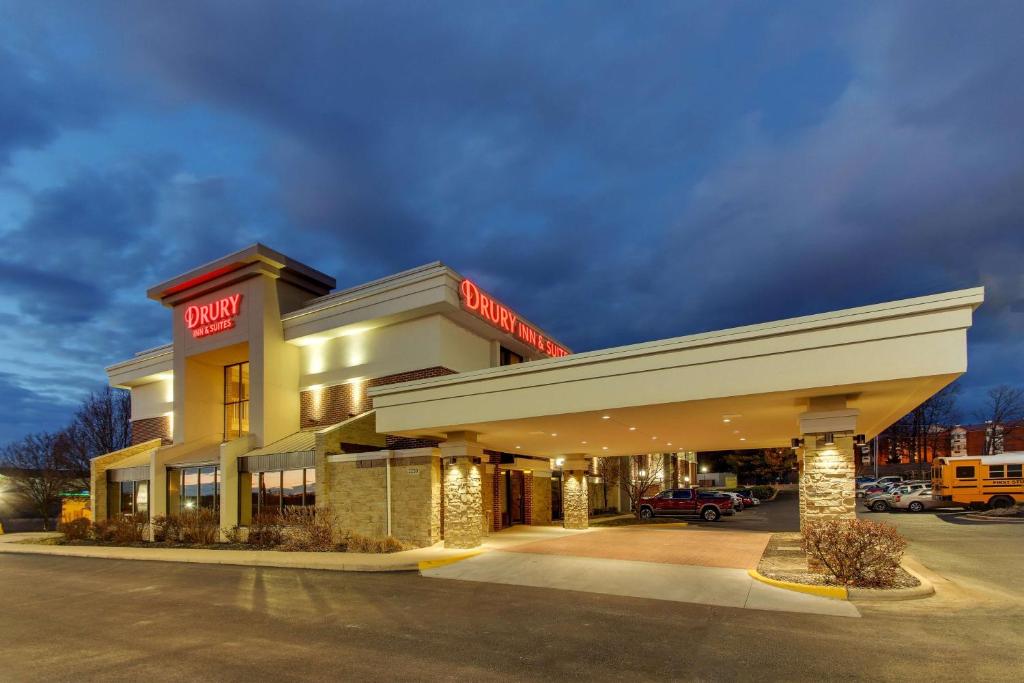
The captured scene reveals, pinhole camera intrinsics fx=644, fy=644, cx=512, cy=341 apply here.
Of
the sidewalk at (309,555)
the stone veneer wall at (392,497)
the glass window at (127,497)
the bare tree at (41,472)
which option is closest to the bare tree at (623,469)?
the sidewalk at (309,555)

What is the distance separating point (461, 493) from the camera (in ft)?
65.8

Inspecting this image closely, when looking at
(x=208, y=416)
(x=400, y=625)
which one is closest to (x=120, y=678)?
(x=400, y=625)

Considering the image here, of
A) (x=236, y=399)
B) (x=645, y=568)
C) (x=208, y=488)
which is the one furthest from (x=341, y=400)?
(x=645, y=568)

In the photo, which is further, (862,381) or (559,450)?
(559,450)

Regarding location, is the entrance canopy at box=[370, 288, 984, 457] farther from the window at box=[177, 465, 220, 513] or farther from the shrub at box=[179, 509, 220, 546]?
the window at box=[177, 465, 220, 513]

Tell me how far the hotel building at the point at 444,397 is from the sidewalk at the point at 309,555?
1409 mm

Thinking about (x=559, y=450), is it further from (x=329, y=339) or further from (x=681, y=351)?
(x=681, y=351)

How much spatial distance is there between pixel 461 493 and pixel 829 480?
10616 millimetres

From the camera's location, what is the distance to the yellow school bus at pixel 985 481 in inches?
1258

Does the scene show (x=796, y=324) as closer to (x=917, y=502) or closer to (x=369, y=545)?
(x=369, y=545)

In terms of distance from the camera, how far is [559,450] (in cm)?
2717

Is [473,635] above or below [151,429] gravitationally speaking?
below

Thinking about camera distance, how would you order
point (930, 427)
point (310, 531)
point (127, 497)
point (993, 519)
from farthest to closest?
point (930, 427), point (127, 497), point (993, 519), point (310, 531)

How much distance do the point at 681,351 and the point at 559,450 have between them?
13.7 m
